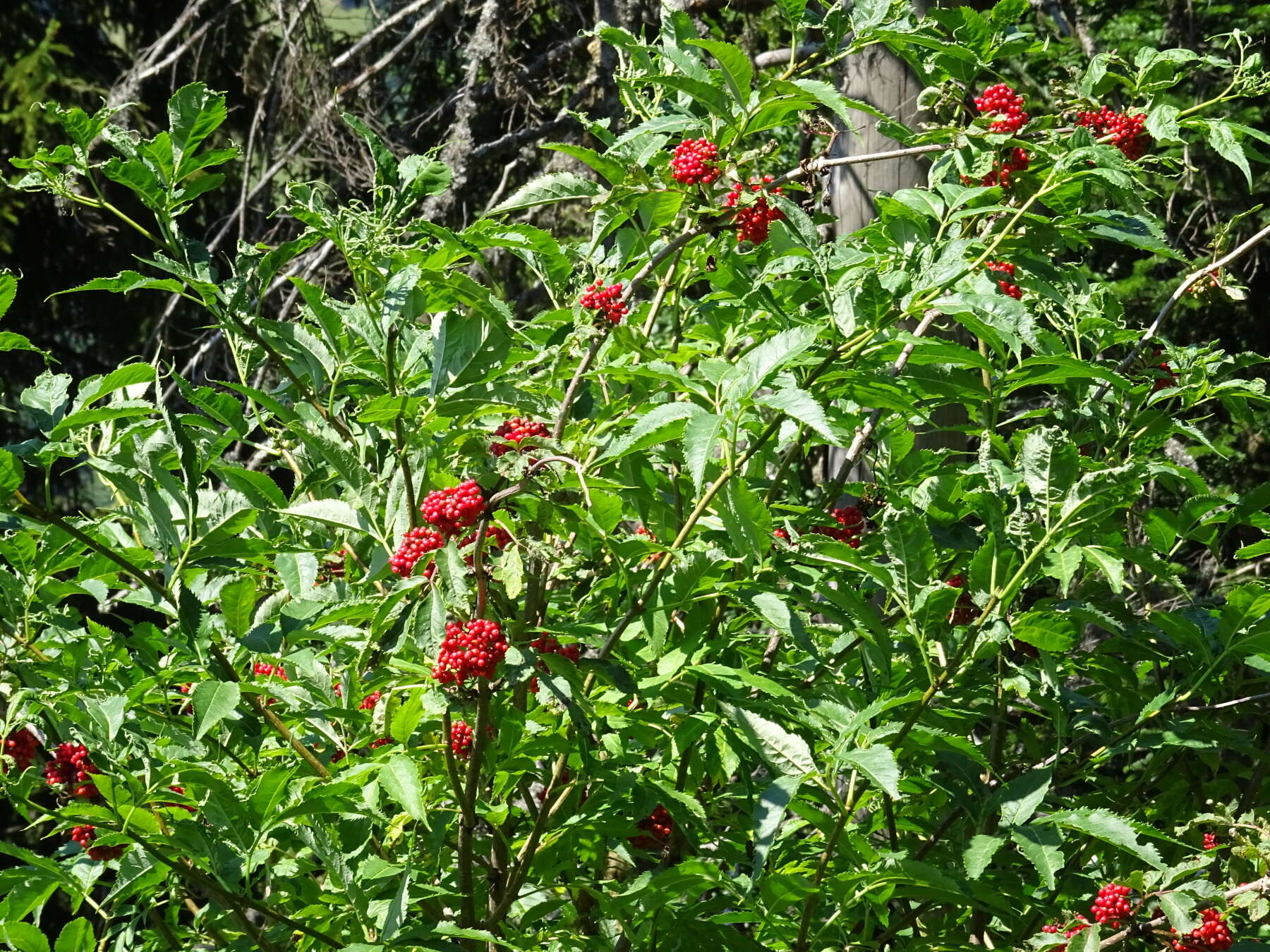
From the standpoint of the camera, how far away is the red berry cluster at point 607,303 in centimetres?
194

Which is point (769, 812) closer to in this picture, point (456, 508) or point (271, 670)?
point (456, 508)

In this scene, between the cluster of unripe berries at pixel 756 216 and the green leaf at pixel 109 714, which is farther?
the cluster of unripe berries at pixel 756 216

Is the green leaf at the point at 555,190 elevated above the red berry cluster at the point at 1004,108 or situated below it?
above

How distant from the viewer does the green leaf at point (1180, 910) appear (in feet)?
5.87

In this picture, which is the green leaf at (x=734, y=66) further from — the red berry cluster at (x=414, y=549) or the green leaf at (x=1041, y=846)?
the green leaf at (x=1041, y=846)

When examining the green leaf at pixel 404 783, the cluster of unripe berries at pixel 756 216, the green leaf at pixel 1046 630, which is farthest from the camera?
the cluster of unripe berries at pixel 756 216

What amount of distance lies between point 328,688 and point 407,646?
0.35 meters

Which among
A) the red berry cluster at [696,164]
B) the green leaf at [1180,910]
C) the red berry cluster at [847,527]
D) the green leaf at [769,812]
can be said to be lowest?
the green leaf at [1180,910]

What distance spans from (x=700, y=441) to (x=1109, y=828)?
0.84 m

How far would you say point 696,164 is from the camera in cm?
201

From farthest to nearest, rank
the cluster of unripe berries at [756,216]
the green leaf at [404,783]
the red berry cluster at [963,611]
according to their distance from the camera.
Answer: the red berry cluster at [963,611]
the cluster of unripe berries at [756,216]
the green leaf at [404,783]

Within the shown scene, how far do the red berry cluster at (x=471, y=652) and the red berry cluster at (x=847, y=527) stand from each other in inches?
35.5

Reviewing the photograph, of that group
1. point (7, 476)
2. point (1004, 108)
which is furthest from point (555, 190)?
point (7, 476)

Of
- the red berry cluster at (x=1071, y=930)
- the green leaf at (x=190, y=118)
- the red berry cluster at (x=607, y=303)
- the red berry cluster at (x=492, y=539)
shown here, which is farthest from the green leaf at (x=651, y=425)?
the red berry cluster at (x=1071, y=930)
